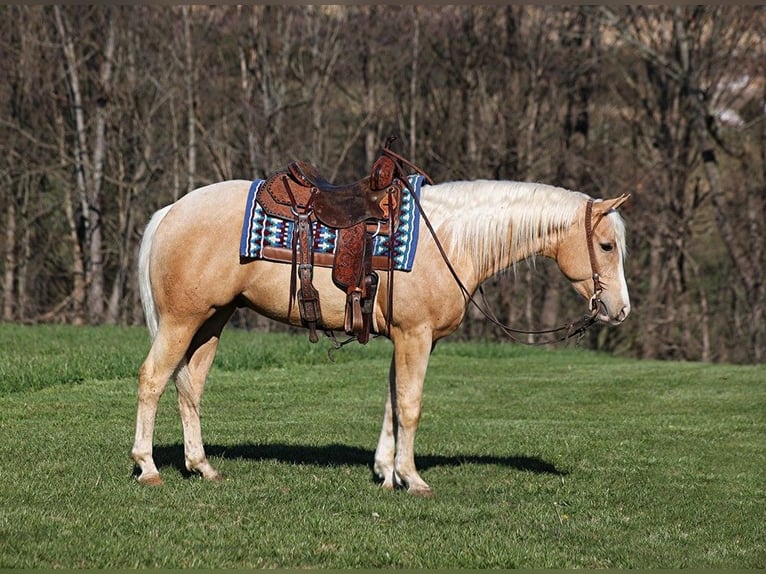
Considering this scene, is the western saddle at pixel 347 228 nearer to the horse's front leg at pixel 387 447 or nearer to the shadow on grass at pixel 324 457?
the horse's front leg at pixel 387 447

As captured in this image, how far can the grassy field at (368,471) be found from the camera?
6.08 m

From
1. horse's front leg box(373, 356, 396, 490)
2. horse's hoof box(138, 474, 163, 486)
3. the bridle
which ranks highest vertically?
the bridle

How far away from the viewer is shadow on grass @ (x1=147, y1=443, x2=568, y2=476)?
29.1 feet

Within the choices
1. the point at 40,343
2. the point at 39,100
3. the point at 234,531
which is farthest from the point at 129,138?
the point at 234,531

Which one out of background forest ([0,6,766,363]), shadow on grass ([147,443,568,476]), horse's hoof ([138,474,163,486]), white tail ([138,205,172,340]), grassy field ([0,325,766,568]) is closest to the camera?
grassy field ([0,325,766,568])

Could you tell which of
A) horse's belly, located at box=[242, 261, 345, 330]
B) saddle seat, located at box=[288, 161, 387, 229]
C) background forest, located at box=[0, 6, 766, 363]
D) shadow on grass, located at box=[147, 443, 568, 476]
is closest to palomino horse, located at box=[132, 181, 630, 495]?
horse's belly, located at box=[242, 261, 345, 330]

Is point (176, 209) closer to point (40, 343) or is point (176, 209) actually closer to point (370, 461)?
point (370, 461)

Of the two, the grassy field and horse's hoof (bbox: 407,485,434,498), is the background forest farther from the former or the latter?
horse's hoof (bbox: 407,485,434,498)

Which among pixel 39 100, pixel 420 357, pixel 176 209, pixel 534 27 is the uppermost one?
pixel 534 27

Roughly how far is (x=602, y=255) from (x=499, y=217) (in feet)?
2.49

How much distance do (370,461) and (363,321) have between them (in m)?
1.85

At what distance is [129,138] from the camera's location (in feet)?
92.0

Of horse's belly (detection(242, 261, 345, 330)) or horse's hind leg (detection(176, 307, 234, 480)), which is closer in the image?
horse's belly (detection(242, 261, 345, 330))

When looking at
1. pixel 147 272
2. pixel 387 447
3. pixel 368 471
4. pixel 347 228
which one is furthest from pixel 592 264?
pixel 147 272
